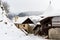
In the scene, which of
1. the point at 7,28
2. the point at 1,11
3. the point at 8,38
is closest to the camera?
the point at 8,38

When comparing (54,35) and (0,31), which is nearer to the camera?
(0,31)

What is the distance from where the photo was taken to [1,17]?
17391mm

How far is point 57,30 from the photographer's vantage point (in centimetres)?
1627

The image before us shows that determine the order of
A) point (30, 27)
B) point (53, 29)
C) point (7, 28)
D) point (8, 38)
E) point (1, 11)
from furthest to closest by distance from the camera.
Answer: point (30, 27) < point (1, 11) < point (53, 29) < point (7, 28) < point (8, 38)

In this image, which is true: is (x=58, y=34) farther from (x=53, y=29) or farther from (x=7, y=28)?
(x=7, y=28)

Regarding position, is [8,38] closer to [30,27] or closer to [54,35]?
[54,35]

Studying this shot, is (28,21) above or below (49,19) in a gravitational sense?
below

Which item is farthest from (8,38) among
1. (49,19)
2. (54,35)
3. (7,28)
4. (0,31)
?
(49,19)

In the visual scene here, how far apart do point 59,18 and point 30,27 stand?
29.6m

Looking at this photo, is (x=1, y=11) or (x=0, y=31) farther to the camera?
(x=1, y=11)

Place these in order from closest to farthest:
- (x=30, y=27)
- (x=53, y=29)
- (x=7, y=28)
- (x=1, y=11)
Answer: (x=7, y=28) → (x=53, y=29) → (x=1, y=11) → (x=30, y=27)

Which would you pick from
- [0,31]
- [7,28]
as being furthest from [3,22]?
[0,31]

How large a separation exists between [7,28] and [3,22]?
100 cm

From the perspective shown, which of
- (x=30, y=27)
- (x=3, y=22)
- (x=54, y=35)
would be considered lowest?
(x=30, y=27)
